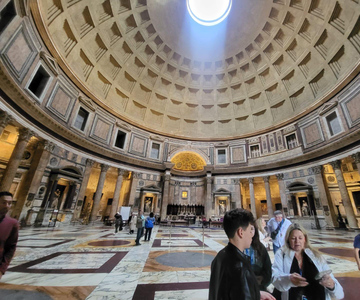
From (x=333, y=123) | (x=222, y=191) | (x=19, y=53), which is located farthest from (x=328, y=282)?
(x=222, y=191)

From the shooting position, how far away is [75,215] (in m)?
14.2

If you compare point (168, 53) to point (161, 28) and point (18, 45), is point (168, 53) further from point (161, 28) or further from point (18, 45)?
point (18, 45)

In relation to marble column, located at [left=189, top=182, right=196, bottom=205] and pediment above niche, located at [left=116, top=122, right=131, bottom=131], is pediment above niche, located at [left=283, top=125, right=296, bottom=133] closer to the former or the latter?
marble column, located at [left=189, top=182, right=196, bottom=205]

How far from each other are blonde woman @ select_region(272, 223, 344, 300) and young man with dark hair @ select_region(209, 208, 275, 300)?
50cm

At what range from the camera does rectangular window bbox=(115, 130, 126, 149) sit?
2051 cm

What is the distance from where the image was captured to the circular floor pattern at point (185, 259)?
387 cm

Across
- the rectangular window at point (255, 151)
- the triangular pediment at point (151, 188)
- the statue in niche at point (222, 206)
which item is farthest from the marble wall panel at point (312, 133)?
the triangular pediment at point (151, 188)

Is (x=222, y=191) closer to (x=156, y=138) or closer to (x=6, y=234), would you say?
(x=156, y=138)

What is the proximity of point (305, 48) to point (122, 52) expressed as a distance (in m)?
21.9

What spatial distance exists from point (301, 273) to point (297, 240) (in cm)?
36

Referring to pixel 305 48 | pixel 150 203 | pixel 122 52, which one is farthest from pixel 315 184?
pixel 122 52

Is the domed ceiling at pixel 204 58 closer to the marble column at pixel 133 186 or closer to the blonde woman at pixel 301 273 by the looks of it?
the marble column at pixel 133 186

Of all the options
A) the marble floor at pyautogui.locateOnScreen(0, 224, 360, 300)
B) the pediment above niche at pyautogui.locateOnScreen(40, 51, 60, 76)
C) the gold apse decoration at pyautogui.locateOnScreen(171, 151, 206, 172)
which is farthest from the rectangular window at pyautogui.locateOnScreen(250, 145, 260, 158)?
the pediment above niche at pyautogui.locateOnScreen(40, 51, 60, 76)

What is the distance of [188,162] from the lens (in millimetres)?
24750
